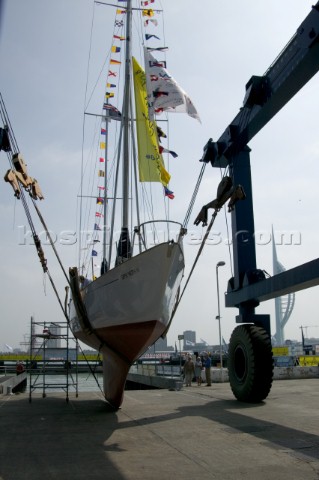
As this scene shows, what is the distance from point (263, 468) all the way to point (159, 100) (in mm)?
9443

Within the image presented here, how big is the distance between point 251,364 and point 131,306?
3793mm

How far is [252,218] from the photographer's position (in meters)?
14.2

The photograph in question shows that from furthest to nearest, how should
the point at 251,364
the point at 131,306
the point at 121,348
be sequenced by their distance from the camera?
the point at 251,364, the point at 121,348, the point at 131,306

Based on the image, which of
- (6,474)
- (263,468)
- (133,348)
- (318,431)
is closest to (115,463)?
(6,474)

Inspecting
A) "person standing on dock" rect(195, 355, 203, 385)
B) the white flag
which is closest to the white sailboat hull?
the white flag

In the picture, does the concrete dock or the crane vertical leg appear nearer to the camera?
the concrete dock

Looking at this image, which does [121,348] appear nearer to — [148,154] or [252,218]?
[252,218]

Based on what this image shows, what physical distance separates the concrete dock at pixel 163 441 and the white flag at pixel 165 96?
298 inches

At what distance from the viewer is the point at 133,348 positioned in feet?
38.2

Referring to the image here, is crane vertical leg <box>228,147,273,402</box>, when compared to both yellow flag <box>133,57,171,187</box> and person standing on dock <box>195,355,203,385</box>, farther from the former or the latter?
person standing on dock <box>195,355,203,385</box>

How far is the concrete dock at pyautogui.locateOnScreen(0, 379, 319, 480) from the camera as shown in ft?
20.6

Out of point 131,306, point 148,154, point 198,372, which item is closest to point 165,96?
point 148,154

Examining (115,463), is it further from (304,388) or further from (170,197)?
(304,388)

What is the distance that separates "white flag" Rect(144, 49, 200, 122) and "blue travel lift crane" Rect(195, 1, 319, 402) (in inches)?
60.8
